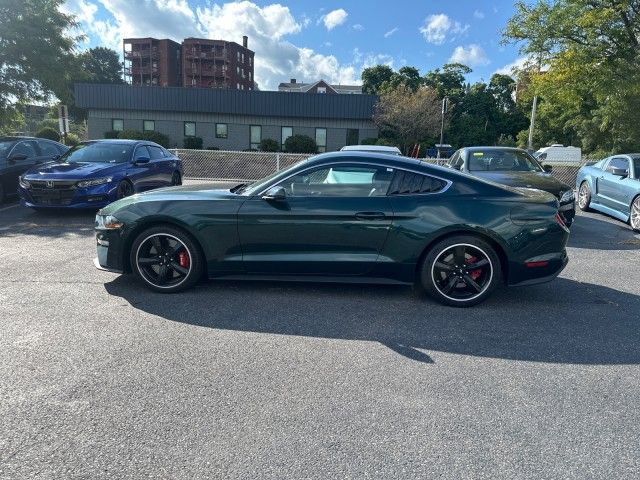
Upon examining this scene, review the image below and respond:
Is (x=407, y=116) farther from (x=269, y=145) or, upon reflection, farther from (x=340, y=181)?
(x=340, y=181)

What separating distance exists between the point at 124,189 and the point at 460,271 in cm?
728

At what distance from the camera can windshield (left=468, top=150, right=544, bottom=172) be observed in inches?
378

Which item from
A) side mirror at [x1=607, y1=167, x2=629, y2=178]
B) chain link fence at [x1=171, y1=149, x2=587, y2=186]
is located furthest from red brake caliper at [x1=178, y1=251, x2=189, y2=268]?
chain link fence at [x1=171, y1=149, x2=587, y2=186]

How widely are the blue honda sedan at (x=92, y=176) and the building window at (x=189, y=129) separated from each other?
23362 mm

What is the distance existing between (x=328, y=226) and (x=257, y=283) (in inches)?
46.3

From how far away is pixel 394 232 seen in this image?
182 inches

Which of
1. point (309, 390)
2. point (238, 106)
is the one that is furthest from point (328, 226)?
point (238, 106)

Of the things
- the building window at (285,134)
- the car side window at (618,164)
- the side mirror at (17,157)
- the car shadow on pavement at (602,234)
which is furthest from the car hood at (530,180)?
the building window at (285,134)

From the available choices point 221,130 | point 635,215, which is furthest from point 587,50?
point 221,130

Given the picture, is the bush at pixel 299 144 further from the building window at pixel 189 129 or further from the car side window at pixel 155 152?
the car side window at pixel 155 152

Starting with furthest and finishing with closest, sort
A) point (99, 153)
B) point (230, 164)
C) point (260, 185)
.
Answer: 1. point (230, 164)
2. point (99, 153)
3. point (260, 185)

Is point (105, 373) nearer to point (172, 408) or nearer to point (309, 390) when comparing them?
point (172, 408)

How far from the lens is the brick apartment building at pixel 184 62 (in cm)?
7162

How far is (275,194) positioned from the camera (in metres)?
4.64
